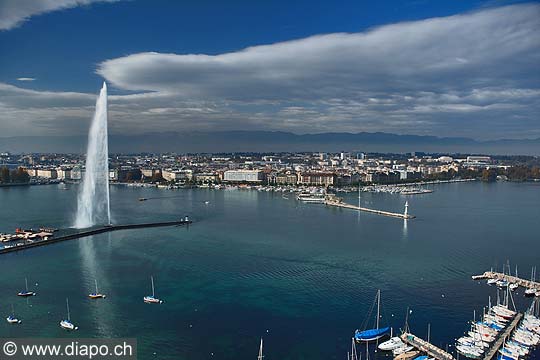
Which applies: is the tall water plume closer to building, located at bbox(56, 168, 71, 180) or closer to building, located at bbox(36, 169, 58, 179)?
building, located at bbox(56, 168, 71, 180)

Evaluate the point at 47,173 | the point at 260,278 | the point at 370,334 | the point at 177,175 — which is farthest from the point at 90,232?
the point at 47,173

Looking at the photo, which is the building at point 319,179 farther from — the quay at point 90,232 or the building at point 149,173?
the quay at point 90,232

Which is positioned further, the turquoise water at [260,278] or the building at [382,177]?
the building at [382,177]

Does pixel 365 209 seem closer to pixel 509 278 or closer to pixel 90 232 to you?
pixel 509 278

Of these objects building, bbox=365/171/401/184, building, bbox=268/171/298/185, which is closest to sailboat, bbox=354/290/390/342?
building, bbox=268/171/298/185

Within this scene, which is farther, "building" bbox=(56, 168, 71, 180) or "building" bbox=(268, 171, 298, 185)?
"building" bbox=(56, 168, 71, 180)

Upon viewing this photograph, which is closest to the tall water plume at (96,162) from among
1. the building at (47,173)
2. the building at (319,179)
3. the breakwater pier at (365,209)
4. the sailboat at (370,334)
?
the sailboat at (370,334)

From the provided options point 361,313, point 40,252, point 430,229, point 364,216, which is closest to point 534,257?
point 430,229
